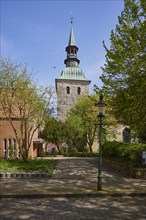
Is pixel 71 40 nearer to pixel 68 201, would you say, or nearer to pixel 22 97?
pixel 22 97

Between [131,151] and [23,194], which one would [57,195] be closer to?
[23,194]

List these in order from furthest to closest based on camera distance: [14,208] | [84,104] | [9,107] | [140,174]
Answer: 1. [84,104]
2. [9,107]
3. [140,174]
4. [14,208]

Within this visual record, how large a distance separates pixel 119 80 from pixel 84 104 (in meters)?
28.1

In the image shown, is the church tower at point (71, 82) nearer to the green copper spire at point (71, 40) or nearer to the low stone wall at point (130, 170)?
the green copper spire at point (71, 40)

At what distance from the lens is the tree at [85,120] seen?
38.5 metres

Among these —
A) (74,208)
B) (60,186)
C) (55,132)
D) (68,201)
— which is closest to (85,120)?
(55,132)

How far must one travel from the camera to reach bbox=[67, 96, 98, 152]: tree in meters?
38.5

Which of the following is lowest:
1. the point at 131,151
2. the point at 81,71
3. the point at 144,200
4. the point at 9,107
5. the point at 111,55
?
the point at 144,200

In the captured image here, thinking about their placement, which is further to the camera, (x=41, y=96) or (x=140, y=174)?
(x=41, y=96)

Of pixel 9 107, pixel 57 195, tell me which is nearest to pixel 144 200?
pixel 57 195

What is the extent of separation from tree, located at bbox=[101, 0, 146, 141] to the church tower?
4192 cm

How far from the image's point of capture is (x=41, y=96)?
21.2m

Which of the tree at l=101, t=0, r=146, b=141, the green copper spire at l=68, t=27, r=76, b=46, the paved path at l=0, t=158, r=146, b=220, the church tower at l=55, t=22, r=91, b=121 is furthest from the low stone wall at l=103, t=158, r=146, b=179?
the green copper spire at l=68, t=27, r=76, b=46

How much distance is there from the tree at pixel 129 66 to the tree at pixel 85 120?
20493 millimetres
